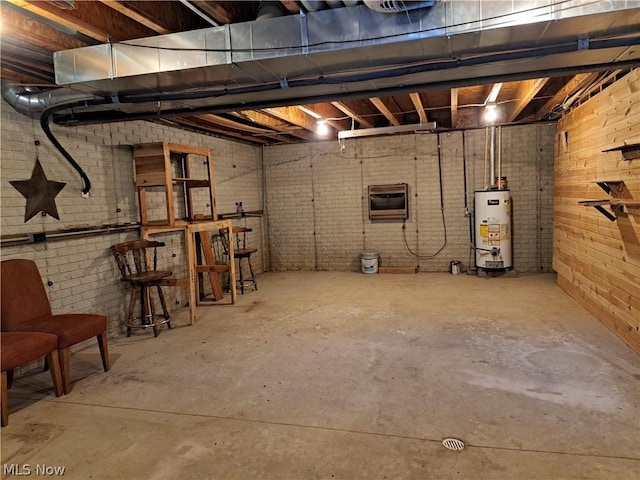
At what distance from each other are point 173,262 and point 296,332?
2113 millimetres

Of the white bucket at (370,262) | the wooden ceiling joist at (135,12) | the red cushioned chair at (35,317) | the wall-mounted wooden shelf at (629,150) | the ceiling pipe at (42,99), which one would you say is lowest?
the white bucket at (370,262)

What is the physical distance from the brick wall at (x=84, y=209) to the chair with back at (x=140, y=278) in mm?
155

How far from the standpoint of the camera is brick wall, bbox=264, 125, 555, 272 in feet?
20.7

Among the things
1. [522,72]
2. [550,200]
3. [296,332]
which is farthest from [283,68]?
[550,200]

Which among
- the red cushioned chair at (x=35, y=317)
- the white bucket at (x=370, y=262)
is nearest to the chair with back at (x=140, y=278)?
the red cushioned chair at (x=35, y=317)

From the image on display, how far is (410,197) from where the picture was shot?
6.88m

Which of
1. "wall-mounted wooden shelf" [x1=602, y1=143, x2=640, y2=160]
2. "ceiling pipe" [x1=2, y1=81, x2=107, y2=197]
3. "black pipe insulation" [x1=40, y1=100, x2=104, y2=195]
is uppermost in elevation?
"ceiling pipe" [x1=2, y1=81, x2=107, y2=197]

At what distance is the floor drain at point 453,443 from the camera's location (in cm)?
210

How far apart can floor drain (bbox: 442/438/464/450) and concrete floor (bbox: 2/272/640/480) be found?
4 cm

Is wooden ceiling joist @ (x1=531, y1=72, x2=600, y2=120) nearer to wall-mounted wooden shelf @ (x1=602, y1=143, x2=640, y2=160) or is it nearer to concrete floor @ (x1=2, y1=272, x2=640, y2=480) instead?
wall-mounted wooden shelf @ (x1=602, y1=143, x2=640, y2=160)

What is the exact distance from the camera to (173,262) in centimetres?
516

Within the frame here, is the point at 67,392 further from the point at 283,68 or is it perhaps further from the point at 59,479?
the point at 283,68

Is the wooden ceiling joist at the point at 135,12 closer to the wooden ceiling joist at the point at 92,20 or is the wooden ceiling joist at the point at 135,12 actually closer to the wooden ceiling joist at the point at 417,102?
the wooden ceiling joist at the point at 92,20

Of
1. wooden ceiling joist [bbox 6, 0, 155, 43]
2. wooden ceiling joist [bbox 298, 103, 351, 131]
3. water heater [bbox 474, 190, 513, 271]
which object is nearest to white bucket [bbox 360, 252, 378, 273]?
water heater [bbox 474, 190, 513, 271]
